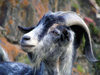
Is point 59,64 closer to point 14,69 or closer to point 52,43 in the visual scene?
point 52,43

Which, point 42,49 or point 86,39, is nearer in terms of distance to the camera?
point 42,49

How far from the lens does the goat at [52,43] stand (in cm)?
377

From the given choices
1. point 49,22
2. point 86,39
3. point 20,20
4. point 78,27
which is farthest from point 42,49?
point 20,20

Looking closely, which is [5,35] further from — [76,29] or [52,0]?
[76,29]

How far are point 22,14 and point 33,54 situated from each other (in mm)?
5770

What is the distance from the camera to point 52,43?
3.95 meters

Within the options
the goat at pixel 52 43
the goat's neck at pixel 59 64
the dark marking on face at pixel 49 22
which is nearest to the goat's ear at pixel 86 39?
the goat at pixel 52 43

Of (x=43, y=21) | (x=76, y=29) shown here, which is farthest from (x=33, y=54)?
(x=76, y=29)

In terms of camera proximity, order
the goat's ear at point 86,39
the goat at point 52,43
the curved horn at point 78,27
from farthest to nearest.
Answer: the goat's ear at point 86,39, the curved horn at point 78,27, the goat at point 52,43

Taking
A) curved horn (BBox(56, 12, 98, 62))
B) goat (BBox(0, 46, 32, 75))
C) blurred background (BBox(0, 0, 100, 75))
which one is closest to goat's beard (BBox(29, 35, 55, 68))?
curved horn (BBox(56, 12, 98, 62))

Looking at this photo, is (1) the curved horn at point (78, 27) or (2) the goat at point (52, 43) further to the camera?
(1) the curved horn at point (78, 27)

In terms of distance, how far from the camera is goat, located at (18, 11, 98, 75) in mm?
3773

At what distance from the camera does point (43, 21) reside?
396cm

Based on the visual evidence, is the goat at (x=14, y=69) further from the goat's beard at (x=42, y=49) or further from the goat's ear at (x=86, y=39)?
the goat's ear at (x=86, y=39)
